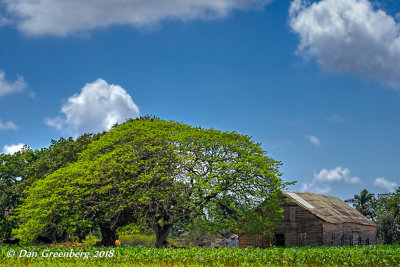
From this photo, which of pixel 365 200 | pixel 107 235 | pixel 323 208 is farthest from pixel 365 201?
pixel 107 235

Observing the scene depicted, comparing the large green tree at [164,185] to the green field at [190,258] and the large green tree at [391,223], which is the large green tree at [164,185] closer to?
the green field at [190,258]

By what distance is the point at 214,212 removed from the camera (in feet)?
111

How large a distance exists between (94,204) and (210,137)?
1201cm

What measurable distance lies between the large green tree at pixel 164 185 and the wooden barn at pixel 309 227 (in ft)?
20.0

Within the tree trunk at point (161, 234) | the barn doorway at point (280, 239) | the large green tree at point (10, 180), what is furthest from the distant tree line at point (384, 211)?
the large green tree at point (10, 180)

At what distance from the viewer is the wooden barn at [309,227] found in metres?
43.4

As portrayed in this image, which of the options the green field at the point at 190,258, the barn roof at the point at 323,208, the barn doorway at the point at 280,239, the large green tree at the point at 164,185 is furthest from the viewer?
the barn doorway at the point at 280,239

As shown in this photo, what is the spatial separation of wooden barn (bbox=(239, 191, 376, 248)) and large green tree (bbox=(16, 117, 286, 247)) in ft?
20.0

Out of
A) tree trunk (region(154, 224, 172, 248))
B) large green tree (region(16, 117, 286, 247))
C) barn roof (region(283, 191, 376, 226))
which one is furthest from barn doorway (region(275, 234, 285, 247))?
tree trunk (region(154, 224, 172, 248))

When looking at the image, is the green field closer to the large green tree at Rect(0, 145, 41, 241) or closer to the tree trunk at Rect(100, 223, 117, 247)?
the tree trunk at Rect(100, 223, 117, 247)

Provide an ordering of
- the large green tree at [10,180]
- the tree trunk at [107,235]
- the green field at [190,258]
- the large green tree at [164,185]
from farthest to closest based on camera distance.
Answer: the large green tree at [10,180], the tree trunk at [107,235], the large green tree at [164,185], the green field at [190,258]

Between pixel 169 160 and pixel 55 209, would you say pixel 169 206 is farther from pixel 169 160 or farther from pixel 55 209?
pixel 55 209

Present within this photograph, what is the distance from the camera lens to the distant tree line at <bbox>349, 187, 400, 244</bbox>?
65.6m

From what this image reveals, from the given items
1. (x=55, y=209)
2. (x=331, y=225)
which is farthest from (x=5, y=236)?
(x=331, y=225)
